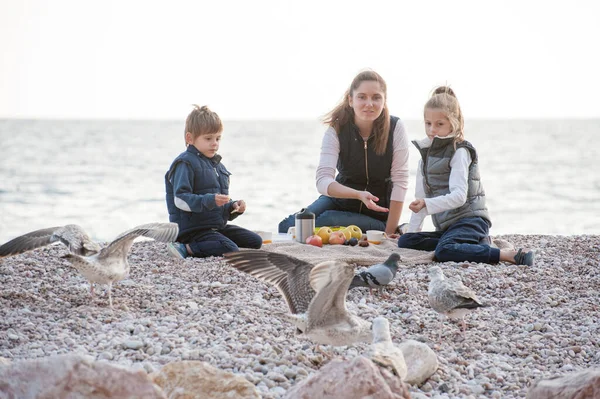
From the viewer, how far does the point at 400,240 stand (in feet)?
24.8

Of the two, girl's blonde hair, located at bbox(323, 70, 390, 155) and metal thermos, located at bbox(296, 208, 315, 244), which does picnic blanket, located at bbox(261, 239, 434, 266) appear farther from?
girl's blonde hair, located at bbox(323, 70, 390, 155)

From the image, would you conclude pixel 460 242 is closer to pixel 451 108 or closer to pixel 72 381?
pixel 451 108

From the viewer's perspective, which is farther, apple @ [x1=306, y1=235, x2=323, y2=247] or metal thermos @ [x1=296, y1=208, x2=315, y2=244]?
metal thermos @ [x1=296, y1=208, x2=315, y2=244]

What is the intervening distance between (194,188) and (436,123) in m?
2.55

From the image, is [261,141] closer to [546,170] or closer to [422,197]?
[546,170]

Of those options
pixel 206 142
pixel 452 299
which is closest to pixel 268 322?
pixel 452 299

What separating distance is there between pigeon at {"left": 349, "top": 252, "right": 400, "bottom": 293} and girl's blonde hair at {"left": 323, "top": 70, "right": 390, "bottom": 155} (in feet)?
9.89

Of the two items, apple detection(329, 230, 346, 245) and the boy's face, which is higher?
the boy's face

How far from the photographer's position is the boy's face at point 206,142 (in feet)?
23.9

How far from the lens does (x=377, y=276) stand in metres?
5.48

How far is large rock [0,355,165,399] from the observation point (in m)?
3.00

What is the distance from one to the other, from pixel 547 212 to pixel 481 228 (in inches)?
383

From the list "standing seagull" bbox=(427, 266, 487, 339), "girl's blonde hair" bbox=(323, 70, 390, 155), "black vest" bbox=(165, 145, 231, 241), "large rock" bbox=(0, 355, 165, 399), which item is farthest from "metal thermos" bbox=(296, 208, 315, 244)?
"large rock" bbox=(0, 355, 165, 399)

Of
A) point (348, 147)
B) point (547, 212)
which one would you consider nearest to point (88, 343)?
point (348, 147)
